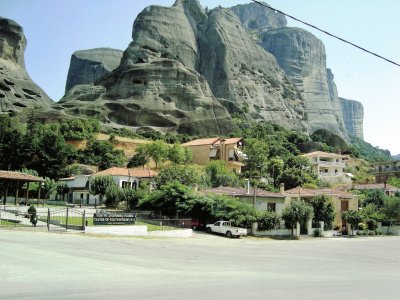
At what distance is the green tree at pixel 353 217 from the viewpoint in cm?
4994

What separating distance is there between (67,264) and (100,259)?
258 cm

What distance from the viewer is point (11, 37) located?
137m

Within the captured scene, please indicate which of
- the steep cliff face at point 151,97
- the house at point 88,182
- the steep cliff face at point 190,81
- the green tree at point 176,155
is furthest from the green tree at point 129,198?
the steep cliff face at point 190,81

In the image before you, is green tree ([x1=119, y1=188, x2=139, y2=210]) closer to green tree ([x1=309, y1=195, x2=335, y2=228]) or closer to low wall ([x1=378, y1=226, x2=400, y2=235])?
green tree ([x1=309, y1=195, x2=335, y2=228])

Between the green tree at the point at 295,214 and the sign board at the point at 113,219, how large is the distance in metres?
15.6

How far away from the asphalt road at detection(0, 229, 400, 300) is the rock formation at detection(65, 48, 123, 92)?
549 ft

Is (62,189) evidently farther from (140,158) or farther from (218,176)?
(218,176)

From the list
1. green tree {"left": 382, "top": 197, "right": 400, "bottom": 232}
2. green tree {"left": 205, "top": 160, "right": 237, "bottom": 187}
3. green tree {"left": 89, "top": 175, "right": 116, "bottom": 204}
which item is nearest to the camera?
green tree {"left": 382, "top": 197, "right": 400, "bottom": 232}

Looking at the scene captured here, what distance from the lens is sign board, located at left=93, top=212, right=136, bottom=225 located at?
34.1 meters

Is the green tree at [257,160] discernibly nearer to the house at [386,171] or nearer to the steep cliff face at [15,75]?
the house at [386,171]

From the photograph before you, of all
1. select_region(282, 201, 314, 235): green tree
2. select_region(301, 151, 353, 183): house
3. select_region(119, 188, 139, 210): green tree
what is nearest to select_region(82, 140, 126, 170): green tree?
select_region(119, 188, 139, 210): green tree

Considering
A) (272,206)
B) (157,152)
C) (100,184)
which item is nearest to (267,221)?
(272,206)

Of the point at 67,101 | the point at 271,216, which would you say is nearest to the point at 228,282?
the point at 271,216

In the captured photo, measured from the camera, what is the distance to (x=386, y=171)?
103 metres
